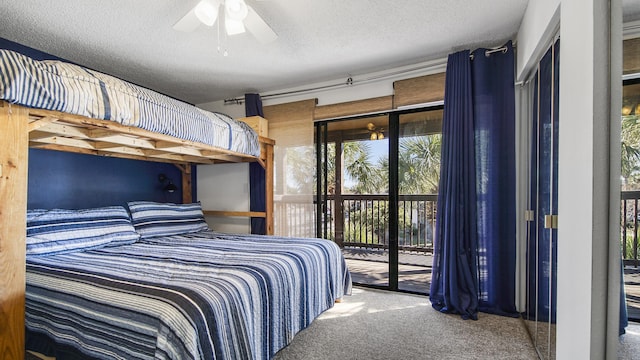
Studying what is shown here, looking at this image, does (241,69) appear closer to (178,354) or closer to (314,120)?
(314,120)

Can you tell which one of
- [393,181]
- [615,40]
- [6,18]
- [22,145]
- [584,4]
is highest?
[6,18]

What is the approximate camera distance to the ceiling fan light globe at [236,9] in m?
1.70

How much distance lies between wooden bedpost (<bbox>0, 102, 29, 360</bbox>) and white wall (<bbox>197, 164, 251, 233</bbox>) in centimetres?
241

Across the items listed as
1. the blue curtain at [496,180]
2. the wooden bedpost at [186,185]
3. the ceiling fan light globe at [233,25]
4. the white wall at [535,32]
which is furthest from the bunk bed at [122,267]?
the white wall at [535,32]

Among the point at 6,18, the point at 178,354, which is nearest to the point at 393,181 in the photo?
the point at 178,354

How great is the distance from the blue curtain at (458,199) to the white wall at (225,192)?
2.44 metres

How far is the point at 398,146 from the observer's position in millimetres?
3139

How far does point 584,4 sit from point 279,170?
3.06 meters

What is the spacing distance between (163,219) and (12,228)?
1.66 meters

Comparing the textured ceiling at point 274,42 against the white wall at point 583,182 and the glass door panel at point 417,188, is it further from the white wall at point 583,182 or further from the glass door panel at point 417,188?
the white wall at point 583,182

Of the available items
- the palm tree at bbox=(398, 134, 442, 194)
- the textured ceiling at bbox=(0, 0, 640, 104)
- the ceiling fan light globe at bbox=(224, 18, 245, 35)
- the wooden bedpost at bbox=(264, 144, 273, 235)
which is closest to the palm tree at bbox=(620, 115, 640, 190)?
the textured ceiling at bbox=(0, 0, 640, 104)

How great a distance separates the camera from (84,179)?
2.95 meters

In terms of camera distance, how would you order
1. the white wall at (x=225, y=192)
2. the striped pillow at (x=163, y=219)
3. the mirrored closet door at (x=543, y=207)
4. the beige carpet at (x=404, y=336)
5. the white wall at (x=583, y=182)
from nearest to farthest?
1. the white wall at (x=583, y=182)
2. the mirrored closet door at (x=543, y=207)
3. the beige carpet at (x=404, y=336)
4. the striped pillow at (x=163, y=219)
5. the white wall at (x=225, y=192)

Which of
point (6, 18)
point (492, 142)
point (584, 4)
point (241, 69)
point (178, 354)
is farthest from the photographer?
point (241, 69)
